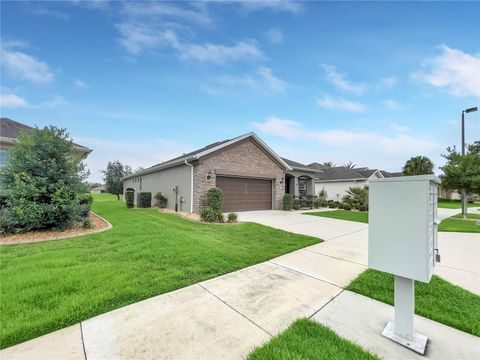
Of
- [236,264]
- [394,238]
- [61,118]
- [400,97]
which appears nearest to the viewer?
[394,238]

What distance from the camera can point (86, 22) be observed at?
8125 millimetres

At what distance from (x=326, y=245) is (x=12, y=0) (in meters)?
12.2

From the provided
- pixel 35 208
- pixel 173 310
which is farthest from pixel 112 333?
pixel 35 208

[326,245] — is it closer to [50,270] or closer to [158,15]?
[50,270]

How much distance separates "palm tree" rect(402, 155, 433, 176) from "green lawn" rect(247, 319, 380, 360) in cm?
3879

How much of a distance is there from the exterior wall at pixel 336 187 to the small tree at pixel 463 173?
9.75 m

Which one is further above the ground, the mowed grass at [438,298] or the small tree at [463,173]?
the small tree at [463,173]

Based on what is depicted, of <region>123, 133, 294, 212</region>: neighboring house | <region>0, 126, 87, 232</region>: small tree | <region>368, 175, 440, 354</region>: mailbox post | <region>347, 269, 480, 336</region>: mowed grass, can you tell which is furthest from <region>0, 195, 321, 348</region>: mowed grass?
<region>123, 133, 294, 212</region>: neighboring house

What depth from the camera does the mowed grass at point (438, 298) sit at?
8.42 ft

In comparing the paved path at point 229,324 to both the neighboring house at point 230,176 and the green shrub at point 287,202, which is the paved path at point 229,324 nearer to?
the neighboring house at point 230,176

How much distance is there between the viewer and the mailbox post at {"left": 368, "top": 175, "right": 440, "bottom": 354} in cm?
202

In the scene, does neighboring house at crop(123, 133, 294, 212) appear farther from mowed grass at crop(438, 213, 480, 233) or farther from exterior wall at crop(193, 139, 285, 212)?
mowed grass at crop(438, 213, 480, 233)

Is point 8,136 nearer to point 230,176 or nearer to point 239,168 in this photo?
point 230,176

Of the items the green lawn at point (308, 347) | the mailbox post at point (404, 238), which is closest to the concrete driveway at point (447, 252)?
the mailbox post at point (404, 238)
